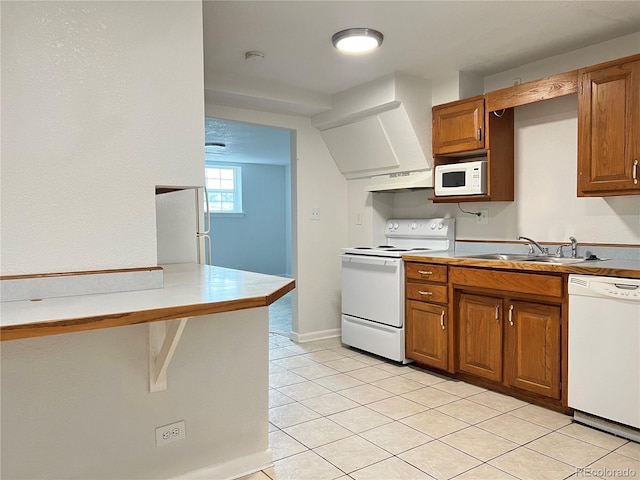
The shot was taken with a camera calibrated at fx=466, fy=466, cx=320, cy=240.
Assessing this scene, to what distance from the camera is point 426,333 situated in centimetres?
337

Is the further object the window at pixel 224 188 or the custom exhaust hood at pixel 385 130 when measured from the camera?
the window at pixel 224 188

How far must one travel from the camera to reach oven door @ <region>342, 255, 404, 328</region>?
3.52m

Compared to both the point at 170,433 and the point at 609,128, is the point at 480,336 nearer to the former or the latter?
the point at 609,128

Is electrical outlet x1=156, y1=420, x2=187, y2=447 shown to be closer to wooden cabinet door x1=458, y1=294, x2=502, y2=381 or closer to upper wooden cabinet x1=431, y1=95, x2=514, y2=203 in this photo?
wooden cabinet door x1=458, y1=294, x2=502, y2=381

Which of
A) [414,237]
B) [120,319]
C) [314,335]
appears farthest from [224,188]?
[120,319]

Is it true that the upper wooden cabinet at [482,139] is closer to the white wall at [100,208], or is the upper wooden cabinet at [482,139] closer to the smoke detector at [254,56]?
the smoke detector at [254,56]

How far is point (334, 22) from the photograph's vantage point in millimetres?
2625

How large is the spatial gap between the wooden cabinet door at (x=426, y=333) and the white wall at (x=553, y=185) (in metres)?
0.77

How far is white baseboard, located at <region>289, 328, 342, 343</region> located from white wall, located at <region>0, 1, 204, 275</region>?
8.86 ft

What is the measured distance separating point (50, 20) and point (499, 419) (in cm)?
276

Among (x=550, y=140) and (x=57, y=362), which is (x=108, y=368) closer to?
(x=57, y=362)

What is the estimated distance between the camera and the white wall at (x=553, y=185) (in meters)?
2.87

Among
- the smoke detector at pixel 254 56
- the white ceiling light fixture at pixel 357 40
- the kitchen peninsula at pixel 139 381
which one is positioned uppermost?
the smoke detector at pixel 254 56

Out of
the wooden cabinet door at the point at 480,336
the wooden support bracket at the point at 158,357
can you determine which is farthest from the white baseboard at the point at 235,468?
the wooden cabinet door at the point at 480,336
